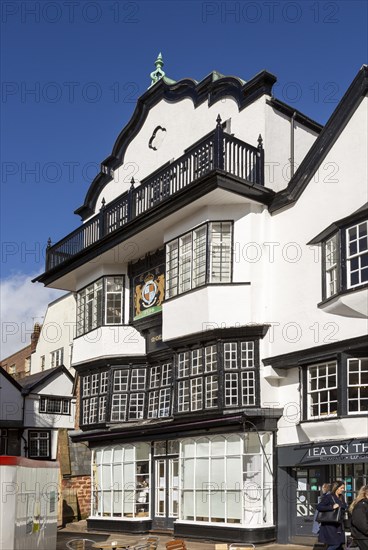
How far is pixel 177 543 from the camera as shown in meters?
15.3

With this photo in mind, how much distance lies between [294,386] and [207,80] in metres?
10.0

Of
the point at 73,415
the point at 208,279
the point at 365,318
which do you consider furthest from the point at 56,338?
the point at 365,318

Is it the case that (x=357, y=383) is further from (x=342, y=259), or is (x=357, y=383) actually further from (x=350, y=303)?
(x=342, y=259)

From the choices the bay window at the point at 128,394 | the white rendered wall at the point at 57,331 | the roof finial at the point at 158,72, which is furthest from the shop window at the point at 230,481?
the white rendered wall at the point at 57,331

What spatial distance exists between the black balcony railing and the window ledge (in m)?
5.11

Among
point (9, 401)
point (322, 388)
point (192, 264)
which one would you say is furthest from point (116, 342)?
point (9, 401)

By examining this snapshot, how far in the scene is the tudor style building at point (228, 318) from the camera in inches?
765

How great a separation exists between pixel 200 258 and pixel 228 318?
203 cm

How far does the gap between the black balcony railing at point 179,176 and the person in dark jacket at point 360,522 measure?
10292mm

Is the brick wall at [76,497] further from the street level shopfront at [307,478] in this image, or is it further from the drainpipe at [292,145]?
the drainpipe at [292,145]

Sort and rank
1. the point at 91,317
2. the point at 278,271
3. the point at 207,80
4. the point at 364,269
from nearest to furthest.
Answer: the point at 364,269, the point at 278,271, the point at 207,80, the point at 91,317

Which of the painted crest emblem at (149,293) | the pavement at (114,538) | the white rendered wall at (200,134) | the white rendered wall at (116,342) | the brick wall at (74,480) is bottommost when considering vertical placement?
the pavement at (114,538)

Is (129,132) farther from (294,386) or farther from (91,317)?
(294,386)

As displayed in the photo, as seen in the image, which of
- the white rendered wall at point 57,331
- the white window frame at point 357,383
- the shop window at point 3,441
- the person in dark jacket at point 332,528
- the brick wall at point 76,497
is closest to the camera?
the person in dark jacket at point 332,528
